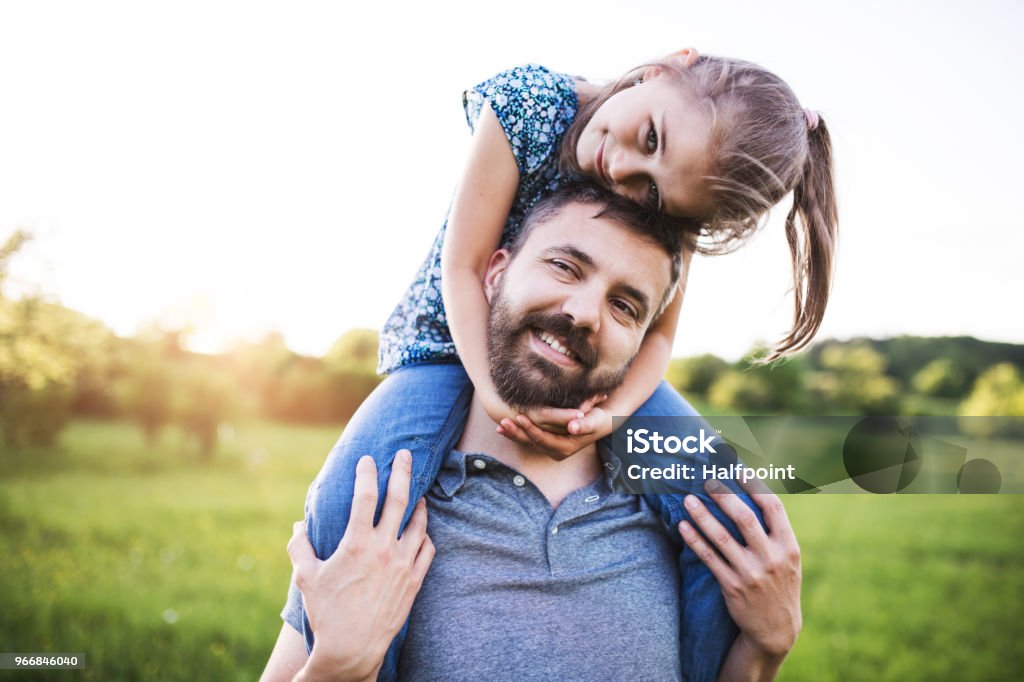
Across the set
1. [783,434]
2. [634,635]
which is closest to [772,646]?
[634,635]

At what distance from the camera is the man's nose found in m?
2.14

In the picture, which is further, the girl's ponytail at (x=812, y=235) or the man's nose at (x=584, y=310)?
the girl's ponytail at (x=812, y=235)

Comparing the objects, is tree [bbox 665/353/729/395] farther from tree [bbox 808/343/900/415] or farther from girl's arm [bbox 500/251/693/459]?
girl's arm [bbox 500/251/693/459]

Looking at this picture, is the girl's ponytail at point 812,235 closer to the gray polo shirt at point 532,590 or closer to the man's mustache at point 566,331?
the man's mustache at point 566,331

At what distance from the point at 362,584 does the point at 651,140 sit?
5.30 feet

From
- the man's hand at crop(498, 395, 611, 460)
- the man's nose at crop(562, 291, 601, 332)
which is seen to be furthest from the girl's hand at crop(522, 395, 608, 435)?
the man's nose at crop(562, 291, 601, 332)

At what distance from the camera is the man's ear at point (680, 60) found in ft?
8.15

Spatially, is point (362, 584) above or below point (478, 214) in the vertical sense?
below

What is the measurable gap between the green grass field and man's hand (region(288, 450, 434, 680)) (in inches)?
103

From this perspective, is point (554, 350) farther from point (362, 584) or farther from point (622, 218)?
point (362, 584)

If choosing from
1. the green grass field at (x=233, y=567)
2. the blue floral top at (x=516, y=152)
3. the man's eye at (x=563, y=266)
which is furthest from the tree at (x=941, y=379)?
the man's eye at (x=563, y=266)

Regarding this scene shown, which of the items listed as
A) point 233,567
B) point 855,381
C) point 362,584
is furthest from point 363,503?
point 855,381

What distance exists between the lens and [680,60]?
8.27ft

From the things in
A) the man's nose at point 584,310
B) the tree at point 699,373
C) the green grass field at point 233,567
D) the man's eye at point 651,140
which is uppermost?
the man's eye at point 651,140
